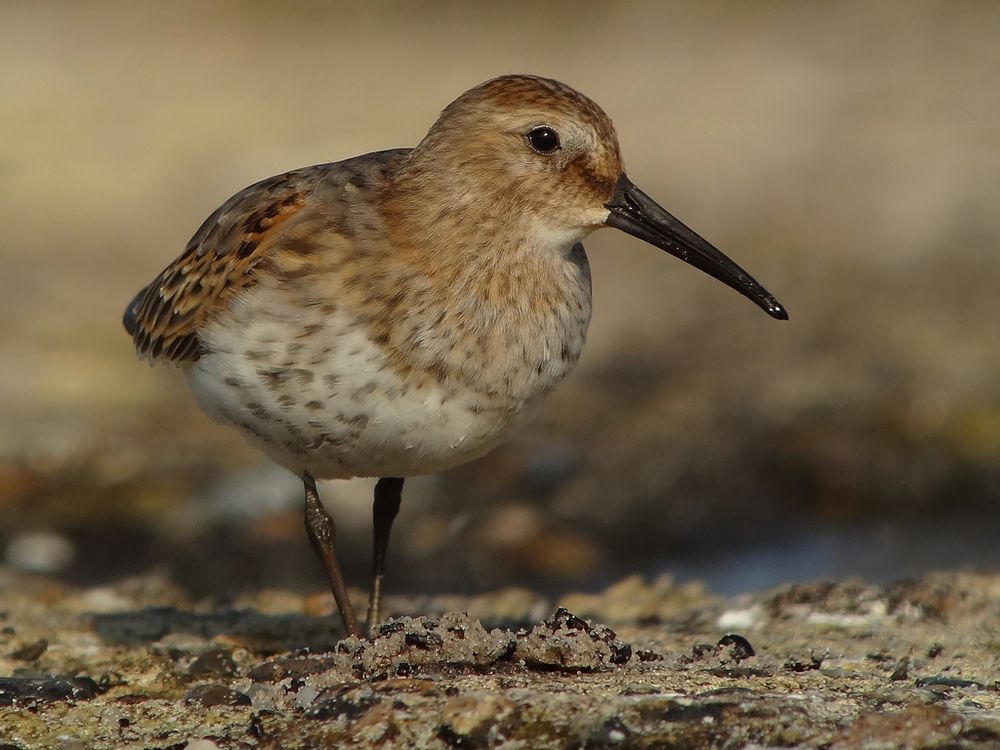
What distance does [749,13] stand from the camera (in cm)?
1619

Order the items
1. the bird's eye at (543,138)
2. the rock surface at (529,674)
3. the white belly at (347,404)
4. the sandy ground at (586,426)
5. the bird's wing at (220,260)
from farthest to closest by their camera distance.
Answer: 1. the bird's wing at (220,260)
2. the bird's eye at (543,138)
3. the white belly at (347,404)
4. the sandy ground at (586,426)
5. the rock surface at (529,674)

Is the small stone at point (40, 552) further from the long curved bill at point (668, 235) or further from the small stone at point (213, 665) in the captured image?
the long curved bill at point (668, 235)

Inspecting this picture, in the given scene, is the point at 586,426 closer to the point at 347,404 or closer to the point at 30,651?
the point at 30,651

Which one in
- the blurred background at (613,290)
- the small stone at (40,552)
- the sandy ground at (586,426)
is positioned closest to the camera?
the sandy ground at (586,426)

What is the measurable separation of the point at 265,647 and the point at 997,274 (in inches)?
259

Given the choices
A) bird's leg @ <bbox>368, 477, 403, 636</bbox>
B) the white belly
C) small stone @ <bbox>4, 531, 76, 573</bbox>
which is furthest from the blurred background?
the white belly

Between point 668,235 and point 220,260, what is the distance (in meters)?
1.64

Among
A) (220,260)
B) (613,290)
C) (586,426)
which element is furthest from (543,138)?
(613,290)

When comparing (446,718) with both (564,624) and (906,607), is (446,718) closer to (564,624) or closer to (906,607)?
(564,624)

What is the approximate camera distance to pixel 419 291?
5.21 m

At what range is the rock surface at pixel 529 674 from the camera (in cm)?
421

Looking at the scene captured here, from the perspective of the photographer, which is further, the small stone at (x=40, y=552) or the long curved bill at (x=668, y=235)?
the small stone at (x=40, y=552)

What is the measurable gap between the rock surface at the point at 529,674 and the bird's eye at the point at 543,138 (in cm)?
162

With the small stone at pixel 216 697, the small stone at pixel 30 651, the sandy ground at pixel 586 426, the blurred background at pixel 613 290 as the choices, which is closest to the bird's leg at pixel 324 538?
the sandy ground at pixel 586 426
